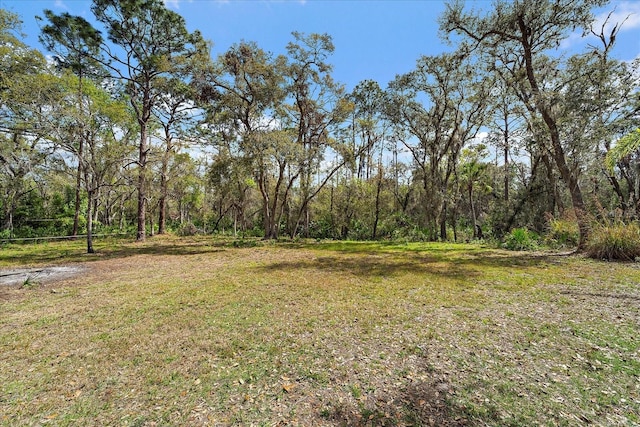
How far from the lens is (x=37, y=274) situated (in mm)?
7488

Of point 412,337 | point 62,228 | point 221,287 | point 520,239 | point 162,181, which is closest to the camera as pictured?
point 412,337

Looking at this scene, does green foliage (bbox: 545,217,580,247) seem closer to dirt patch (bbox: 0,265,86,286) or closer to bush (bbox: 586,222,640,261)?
bush (bbox: 586,222,640,261)

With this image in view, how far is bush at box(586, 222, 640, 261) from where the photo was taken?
758cm

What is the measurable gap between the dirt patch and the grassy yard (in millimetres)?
696

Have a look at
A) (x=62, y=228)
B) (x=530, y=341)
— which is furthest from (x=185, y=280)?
(x=62, y=228)

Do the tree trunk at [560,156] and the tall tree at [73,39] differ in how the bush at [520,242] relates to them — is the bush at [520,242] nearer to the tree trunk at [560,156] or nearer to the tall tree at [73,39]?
the tree trunk at [560,156]

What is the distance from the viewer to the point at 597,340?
10.8ft

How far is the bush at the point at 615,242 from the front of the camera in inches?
299

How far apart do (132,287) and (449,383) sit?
21.0 feet

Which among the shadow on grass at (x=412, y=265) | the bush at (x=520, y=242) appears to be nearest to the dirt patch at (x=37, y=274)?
the shadow on grass at (x=412, y=265)

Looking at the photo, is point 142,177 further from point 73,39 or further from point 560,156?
point 560,156

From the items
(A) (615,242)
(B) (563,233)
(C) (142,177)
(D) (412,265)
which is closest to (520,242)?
(B) (563,233)

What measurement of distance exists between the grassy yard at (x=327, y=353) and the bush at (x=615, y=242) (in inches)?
78.9

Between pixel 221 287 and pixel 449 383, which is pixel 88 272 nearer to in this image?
pixel 221 287
